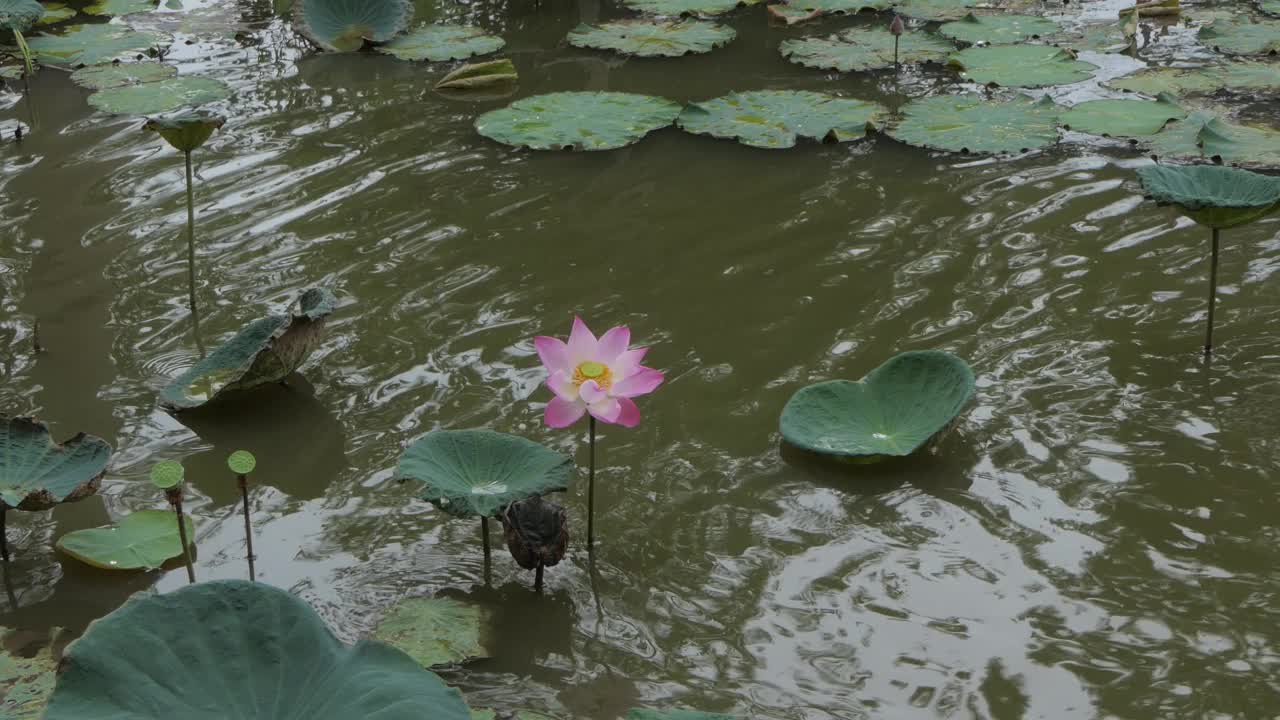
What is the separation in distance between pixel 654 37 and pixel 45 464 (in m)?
4.45

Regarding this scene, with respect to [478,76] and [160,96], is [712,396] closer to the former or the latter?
[478,76]

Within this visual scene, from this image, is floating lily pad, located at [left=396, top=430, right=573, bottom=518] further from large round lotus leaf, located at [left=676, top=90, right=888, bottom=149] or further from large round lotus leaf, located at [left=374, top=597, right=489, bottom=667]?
large round lotus leaf, located at [left=676, top=90, right=888, bottom=149]

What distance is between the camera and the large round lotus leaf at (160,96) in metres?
5.58

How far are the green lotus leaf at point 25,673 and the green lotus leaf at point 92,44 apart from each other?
15.6 feet

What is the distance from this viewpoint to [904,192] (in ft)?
15.0

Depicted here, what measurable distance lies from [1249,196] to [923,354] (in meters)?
0.94

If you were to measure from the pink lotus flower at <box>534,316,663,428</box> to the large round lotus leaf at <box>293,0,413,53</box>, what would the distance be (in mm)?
4660

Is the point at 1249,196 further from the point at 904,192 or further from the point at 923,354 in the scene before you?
the point at 904,192

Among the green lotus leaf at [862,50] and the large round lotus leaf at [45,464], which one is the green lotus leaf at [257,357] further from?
the green lotus leaf at [862,50]

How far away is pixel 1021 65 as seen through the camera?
5.71 metres

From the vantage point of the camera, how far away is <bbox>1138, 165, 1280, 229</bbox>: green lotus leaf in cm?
303

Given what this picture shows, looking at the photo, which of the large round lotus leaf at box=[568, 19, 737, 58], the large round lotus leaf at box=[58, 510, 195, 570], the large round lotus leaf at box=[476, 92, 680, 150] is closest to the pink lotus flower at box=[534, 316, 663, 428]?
the large round lotus leaf at box=[58, 510, 195, 570]

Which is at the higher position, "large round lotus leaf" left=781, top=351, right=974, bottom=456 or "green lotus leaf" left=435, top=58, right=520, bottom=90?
"green lotus leaf" left=435, top=58, right=520, bottom=90

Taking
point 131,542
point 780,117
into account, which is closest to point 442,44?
point 780,117
